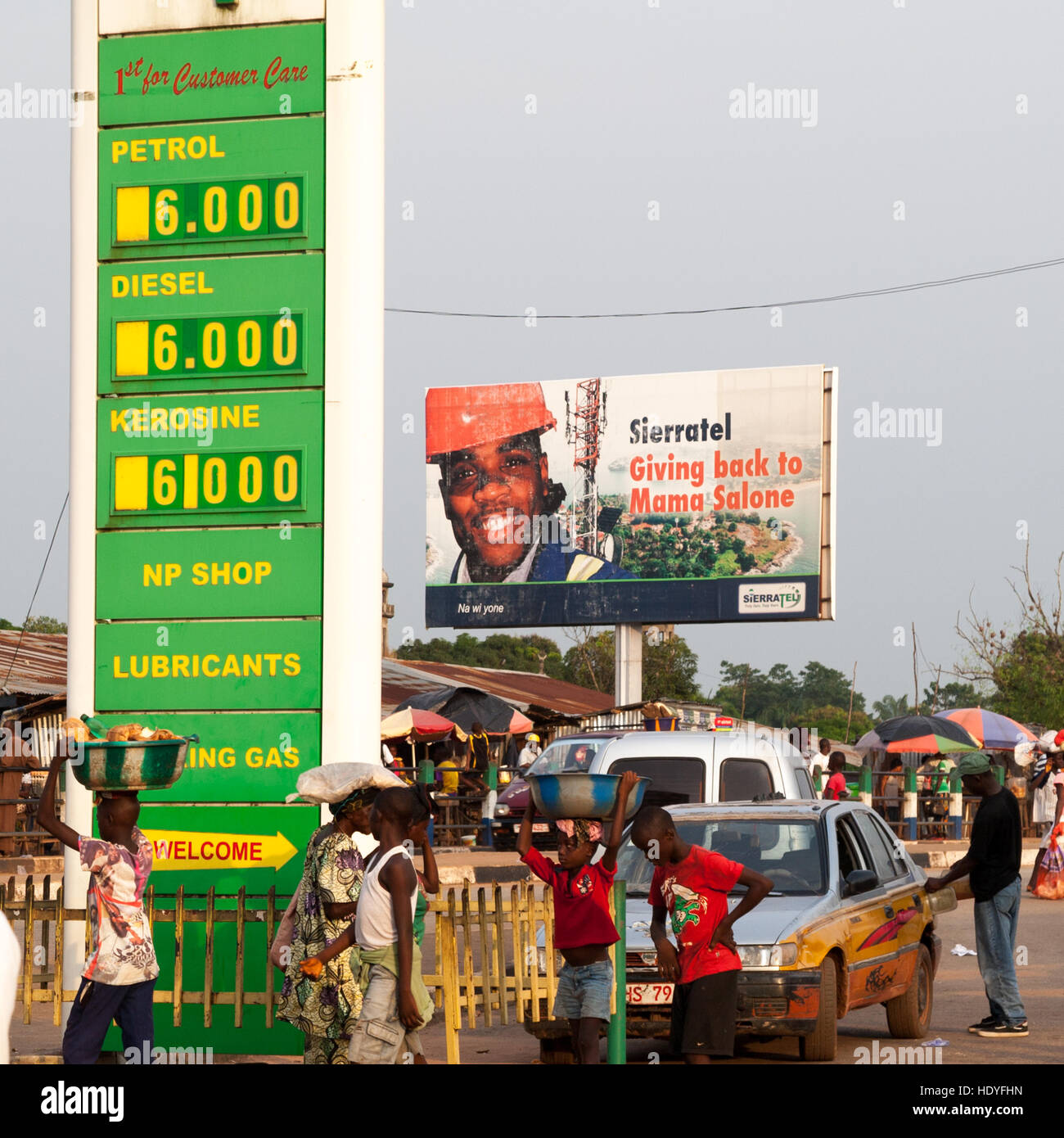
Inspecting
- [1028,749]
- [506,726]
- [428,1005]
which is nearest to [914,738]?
[506,726]

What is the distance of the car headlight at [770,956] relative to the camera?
9805mm

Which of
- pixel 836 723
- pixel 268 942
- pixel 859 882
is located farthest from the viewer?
pixel 836 723

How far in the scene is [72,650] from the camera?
10438mm

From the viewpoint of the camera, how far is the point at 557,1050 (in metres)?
9.84

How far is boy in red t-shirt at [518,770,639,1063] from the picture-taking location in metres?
8.06

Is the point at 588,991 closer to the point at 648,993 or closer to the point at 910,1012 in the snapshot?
the point at 648,993

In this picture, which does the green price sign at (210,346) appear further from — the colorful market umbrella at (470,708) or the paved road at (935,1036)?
the colorful market umbrella at (470,708)

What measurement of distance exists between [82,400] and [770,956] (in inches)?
201

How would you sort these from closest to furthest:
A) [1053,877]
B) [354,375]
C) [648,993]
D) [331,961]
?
[331,961], [648,993], [354,375], [1053,877]

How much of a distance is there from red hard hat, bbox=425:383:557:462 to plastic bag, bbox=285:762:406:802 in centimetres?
3444

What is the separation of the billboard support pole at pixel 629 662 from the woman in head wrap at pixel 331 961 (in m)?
34.5

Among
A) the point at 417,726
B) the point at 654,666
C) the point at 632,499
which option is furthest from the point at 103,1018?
the point at 654,666
